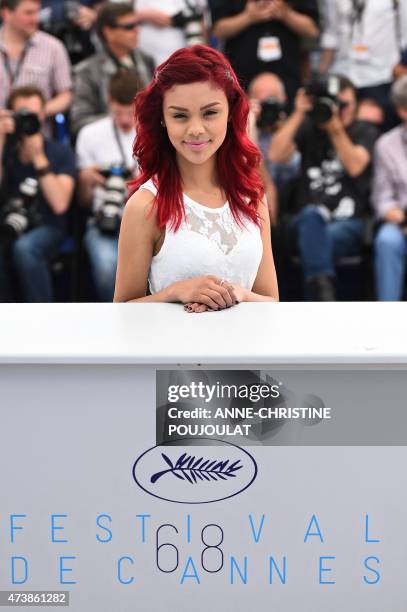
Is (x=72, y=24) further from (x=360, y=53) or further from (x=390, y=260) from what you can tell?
(x=390, y=260)

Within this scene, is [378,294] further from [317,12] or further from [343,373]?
[343,373]

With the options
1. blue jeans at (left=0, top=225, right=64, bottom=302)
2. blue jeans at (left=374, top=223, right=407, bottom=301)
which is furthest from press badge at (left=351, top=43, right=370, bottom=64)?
blue jeans at (left=0, top=225, right=64, bottom=302)

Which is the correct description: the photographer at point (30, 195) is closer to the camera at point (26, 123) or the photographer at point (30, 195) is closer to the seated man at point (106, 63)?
the camera at point (26, 123)

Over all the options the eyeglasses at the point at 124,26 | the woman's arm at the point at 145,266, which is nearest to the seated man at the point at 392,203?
the eyeglasses at the point at 124,26

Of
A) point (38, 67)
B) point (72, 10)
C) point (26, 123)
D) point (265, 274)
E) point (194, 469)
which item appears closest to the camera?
point (194, 469)

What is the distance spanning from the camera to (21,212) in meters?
4.52

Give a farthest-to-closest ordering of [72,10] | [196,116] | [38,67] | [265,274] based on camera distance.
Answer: [72,10], [38,67], [265,274], [196,116]

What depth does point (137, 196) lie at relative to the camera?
85.7 inches

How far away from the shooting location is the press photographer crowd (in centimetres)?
454

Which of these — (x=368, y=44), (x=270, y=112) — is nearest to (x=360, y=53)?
(x=368, y=44)

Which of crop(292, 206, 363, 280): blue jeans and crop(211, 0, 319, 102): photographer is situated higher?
crop(211, 0, 319, 102): photographer

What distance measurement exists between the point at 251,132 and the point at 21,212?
1.07m

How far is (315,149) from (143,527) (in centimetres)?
312

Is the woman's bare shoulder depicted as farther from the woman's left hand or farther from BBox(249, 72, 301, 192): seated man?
BBox(249, 72, 301, 192): seated man
